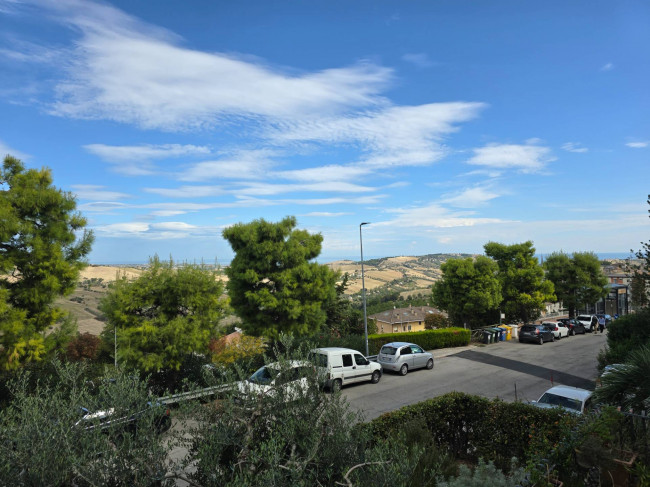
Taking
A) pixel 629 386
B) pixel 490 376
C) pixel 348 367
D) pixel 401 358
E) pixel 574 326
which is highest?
pixel 629 386

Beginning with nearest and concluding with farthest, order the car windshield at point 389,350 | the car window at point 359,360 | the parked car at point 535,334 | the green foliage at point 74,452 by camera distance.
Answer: the green foliage at point 74,452
the car window at point 359,360
the car windshield at point 389,350
the parked car at point 535,334

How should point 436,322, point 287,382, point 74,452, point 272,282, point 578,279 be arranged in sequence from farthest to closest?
point 578,279 → point 436,322 → point 272,282 → point 287,382 → point 74,452

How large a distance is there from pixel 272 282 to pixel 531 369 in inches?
543

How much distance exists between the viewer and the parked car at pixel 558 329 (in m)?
29.8

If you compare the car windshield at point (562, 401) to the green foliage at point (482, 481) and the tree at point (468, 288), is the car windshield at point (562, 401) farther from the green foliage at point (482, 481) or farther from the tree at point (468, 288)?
the tree at point (468, 288)

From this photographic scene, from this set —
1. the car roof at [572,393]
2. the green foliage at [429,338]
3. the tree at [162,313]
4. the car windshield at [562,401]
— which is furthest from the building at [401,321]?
the car windshield at [562,401]

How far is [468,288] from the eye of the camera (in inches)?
1223

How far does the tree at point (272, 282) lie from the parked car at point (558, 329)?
1917 centimetres

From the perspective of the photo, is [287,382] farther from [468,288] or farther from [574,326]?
[574,326]

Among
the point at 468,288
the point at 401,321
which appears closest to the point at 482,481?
the point at 468,288

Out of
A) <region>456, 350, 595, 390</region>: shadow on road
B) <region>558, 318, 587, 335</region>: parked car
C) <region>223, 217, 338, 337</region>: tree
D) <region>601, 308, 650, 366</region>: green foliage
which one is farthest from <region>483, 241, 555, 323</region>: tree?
<region>223, 217, 338, 337</region>: tree

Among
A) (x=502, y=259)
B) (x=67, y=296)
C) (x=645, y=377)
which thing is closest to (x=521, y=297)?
(x=502, y=259)

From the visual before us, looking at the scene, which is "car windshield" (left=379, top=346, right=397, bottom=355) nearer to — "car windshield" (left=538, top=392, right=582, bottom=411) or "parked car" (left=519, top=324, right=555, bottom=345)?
"car windshield" (left=538, top=392, right=582, bottom=411)

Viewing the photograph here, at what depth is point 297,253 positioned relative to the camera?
1991 cm
